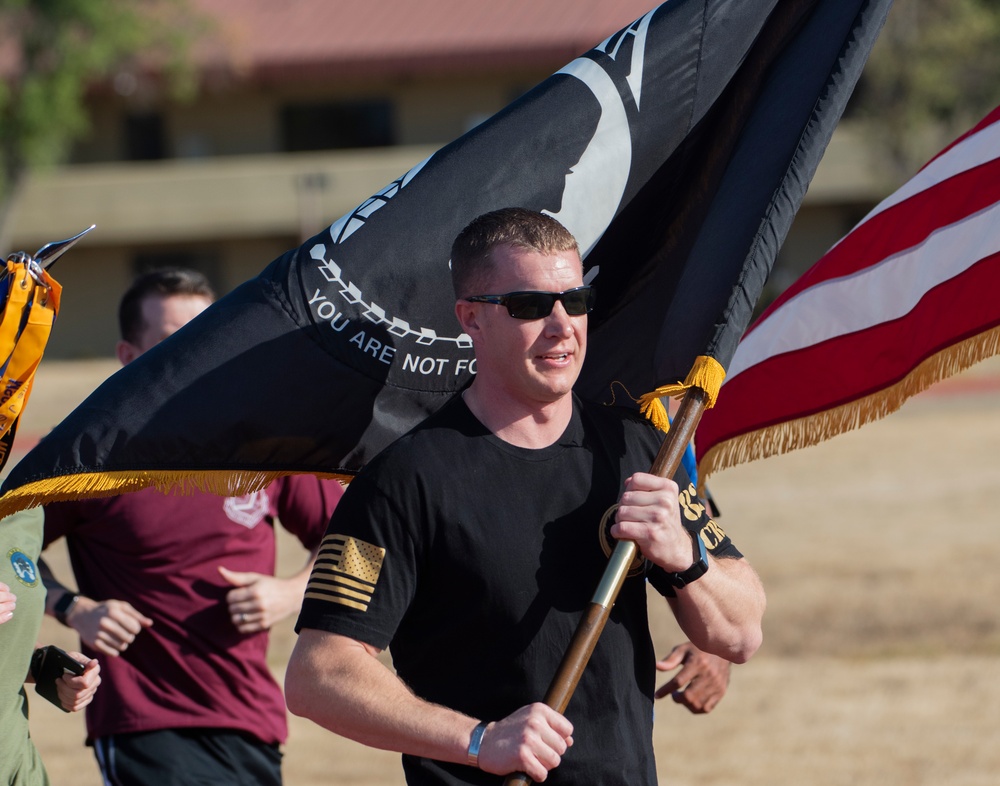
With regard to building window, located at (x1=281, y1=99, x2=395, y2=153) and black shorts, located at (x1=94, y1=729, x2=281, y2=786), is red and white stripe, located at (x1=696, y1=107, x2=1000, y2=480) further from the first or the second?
building window, located at (x1=281, y1=99, x2=395, y2=153)

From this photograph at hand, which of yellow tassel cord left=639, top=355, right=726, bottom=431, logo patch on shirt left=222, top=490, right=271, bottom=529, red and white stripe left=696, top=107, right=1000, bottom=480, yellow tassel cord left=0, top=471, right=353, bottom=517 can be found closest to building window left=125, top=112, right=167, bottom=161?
logo patch on shirt left=222, top=490, right=271, bottom=529

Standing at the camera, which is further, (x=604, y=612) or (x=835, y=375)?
(x=835, y=375)

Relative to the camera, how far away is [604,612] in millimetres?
2932

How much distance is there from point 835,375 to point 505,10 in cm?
3219

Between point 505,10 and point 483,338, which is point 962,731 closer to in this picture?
point 483,338

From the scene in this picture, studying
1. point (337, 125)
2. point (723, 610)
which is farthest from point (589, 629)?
point (337, 125)

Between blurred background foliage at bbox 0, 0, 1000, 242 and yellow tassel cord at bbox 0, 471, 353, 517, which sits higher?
blurred background foliage at bbox 0, 0, 1000, 242

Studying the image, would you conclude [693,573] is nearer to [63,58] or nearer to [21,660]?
[21,660]

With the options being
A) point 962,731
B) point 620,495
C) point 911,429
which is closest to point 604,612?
point 620,495

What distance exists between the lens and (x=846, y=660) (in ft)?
28.5

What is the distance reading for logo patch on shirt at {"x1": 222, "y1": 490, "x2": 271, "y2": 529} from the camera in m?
5.03

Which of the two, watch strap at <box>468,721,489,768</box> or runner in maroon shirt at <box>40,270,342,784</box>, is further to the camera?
runner in maroon shirt at <box>40,270,342,784</box>

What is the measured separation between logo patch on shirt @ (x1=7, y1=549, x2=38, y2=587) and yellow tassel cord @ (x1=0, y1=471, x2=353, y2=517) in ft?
1.63

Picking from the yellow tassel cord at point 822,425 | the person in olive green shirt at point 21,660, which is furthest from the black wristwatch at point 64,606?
the yellow tassel cord at point 822,425
